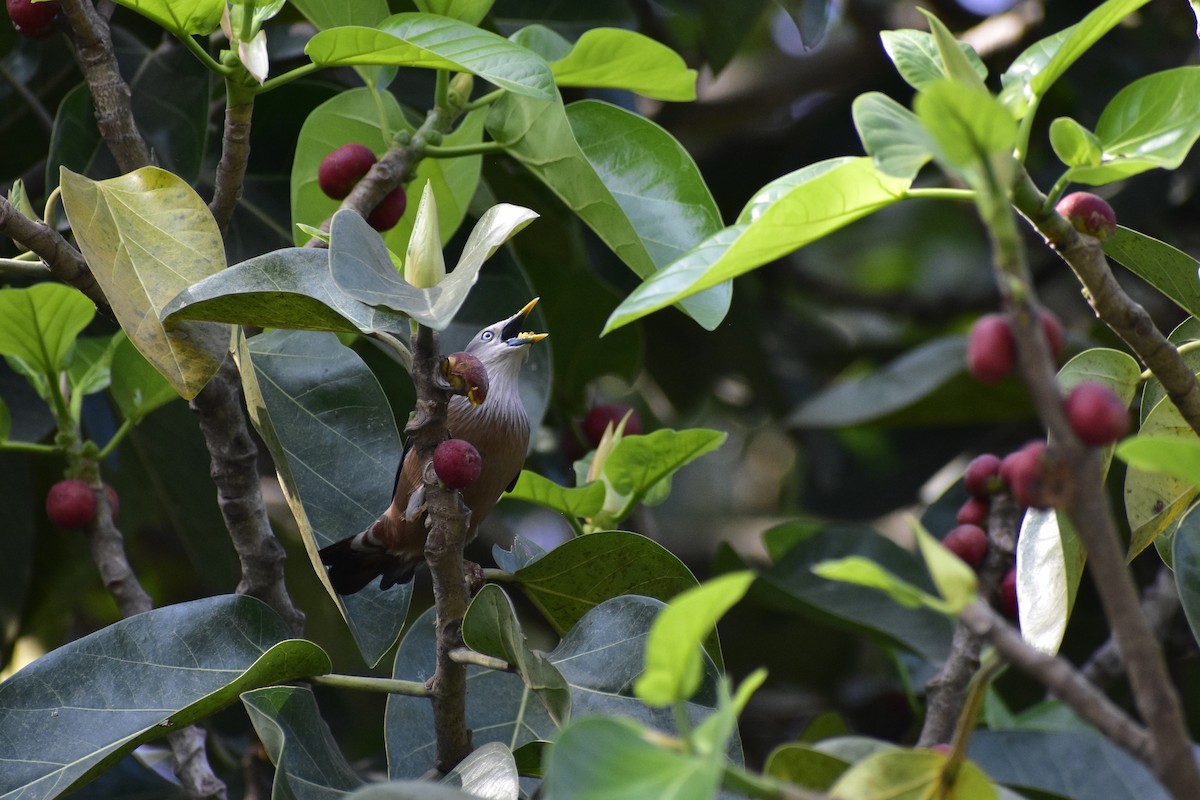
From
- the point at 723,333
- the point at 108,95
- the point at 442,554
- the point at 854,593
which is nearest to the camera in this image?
the point at 442,554

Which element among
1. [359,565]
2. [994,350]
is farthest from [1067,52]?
[359,565]

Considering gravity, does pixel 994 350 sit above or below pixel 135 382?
above

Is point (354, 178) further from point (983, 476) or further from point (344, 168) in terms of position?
point (983, 476)

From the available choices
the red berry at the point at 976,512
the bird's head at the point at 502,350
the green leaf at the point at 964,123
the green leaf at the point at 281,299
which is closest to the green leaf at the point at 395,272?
the green leaf at the point at 281,299

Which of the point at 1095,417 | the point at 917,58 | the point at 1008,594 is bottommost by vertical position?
the point at 1008,594

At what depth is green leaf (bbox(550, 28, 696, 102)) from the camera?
1.53m

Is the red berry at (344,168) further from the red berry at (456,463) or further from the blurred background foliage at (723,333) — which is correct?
the red berry at (456,463)

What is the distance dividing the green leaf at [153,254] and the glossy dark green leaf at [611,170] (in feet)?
1.45

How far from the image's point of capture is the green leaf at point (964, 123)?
0.74 meters

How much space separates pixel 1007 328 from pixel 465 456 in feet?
1.76

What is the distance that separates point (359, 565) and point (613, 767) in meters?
1.33

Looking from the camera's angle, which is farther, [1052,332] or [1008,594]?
[1008,594]

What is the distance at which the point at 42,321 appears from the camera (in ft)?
5.07

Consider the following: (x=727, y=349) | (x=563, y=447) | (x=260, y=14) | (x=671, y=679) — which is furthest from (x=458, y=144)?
(x=727, y=349)
